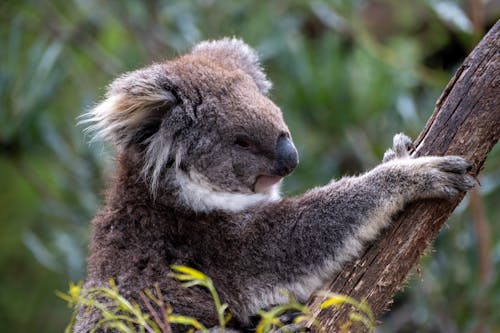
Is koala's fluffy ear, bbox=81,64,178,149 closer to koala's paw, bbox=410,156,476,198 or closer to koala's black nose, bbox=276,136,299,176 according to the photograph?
koala's black nose, bbox=276,136,299,176

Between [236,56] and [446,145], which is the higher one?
[236,56]

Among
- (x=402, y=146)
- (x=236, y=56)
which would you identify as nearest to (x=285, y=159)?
(x=402, y=146)

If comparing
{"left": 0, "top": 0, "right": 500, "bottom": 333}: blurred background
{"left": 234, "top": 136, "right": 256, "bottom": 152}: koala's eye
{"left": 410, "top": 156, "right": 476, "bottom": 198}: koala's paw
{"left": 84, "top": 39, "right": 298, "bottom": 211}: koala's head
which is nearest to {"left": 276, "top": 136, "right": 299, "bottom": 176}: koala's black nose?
{"left": 84, "top": 39, "right": 298, "bottom": 211}: koala's head

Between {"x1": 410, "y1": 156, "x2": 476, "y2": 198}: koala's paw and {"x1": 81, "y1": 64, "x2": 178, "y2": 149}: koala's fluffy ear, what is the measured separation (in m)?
1.26

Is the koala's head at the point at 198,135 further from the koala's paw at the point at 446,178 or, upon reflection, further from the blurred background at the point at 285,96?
the blurred background at the point at 285,96

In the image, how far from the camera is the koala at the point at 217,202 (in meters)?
3.42

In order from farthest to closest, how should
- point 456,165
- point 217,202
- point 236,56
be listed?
point 236,56 → point 217,202 → point 456,165

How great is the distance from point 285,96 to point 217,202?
3.87 meters

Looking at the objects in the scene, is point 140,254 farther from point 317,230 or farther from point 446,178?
point 446,178

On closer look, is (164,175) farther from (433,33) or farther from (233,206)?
(433,33)

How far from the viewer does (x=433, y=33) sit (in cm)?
935

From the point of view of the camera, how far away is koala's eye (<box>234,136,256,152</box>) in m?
3.72

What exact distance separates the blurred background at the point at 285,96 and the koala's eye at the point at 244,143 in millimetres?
2477

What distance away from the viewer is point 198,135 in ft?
12.3
